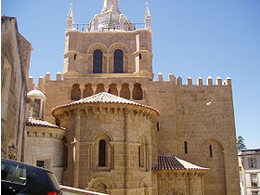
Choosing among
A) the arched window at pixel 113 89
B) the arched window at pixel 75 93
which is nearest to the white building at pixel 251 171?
the arched window at pixel 113 89

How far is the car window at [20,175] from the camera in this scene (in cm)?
646

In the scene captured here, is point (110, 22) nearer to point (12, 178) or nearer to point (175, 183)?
point (175, 183)

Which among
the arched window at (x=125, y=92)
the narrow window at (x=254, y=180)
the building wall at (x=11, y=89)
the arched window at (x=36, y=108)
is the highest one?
the arched window at (x=125, y=92)

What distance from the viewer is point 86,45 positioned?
29.7 meters

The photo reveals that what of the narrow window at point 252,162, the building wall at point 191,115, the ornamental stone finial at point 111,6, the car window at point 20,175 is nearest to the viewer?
the car window at point 20,175

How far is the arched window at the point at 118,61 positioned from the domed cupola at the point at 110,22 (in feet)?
10.0

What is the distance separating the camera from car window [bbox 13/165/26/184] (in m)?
6.46

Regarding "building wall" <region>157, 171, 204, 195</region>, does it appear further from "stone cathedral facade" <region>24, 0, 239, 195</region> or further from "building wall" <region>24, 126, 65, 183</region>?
"building wall" <region>24, 126, 65, 183</region>

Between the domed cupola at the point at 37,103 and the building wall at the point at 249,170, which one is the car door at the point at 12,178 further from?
the building wall at the point at 249,170

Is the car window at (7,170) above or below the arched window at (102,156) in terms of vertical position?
below

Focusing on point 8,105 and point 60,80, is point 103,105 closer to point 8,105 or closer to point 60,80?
point 8,105

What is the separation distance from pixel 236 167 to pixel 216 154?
1.90 m

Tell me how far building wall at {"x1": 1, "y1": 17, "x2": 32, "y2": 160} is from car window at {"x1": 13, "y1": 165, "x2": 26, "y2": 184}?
441cm

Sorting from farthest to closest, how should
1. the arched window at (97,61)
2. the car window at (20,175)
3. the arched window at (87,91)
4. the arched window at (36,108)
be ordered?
the arched window at (97,61)
the arched window at (87,91)
the arched window at (36,108)
the car window at (20,175)
